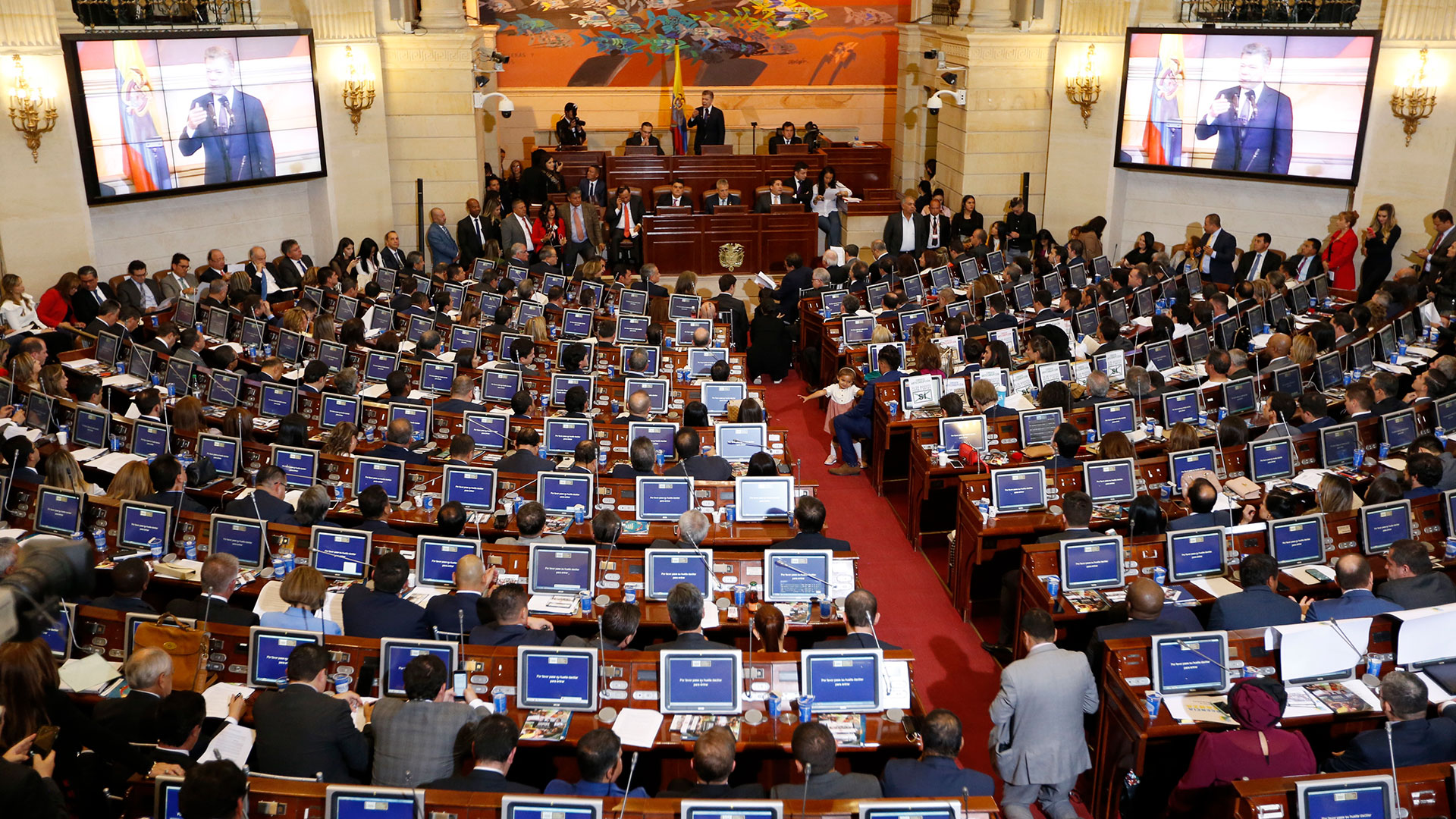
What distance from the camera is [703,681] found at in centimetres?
676

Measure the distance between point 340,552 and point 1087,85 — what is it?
15679 mm

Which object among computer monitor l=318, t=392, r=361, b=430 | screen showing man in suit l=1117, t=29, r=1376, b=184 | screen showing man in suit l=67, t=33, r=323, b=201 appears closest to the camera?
computer monitor l=318, t=392, r=361, b=430

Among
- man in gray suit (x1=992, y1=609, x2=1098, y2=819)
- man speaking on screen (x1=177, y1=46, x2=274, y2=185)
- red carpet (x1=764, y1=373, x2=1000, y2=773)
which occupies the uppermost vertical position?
man speaking on screen (x1=177, y1=46, x2=274, y2=185)

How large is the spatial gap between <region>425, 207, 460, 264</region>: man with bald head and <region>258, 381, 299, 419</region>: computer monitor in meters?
7.24

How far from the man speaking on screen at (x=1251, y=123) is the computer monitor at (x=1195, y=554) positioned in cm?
1175

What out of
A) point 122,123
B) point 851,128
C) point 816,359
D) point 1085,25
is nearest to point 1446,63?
point 1085,25

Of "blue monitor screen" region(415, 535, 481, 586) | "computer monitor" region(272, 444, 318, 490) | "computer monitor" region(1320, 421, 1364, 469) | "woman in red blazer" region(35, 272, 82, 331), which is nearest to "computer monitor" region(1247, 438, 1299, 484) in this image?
"computer monitor" region(1320, 421, 1364, 469)

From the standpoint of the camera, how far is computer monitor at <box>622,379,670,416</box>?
11719 millimetres

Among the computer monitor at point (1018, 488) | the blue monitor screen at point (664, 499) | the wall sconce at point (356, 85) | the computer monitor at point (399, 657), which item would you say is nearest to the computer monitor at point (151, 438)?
the blue monitor screen at point (664, 499)

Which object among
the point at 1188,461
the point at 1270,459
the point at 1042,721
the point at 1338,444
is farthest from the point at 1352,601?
the point at 1338,444

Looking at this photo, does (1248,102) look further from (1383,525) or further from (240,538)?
(240,538)

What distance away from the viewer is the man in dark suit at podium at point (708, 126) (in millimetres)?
22688

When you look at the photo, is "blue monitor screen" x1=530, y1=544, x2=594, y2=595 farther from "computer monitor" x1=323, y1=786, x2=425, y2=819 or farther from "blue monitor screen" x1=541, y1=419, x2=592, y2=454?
"computer monitor" x1=323, y1=786, x2=425, y2=819

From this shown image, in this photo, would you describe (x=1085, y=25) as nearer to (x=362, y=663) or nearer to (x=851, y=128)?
(x=851, y=128)
